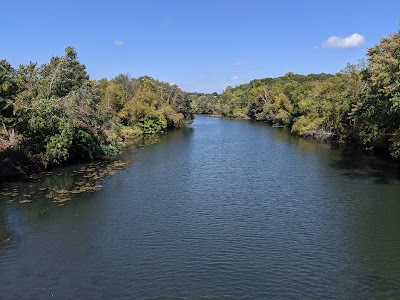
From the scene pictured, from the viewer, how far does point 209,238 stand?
20.5 metres

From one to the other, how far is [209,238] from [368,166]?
26.2 meters

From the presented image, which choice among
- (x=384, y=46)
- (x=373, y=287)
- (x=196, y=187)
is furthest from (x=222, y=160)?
(x=373, y=287)

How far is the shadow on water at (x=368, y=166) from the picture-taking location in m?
34.5

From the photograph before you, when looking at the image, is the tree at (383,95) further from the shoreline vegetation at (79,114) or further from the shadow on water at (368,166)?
the shadow on water at (368,166)

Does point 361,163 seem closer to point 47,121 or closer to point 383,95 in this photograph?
point 383,95

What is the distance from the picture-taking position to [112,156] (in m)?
47.4

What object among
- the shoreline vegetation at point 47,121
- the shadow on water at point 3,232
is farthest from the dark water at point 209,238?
the shoreline vegetation at point 47,121

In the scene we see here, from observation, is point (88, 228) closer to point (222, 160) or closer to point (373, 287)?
point (373, 287)

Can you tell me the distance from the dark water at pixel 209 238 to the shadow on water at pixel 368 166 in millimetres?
423

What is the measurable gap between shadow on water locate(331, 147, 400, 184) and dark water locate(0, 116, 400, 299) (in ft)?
1.39

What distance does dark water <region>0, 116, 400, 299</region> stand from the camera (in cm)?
1549

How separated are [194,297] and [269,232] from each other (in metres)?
7.85

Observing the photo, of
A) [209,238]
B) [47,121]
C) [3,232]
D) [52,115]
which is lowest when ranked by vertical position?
[209,238]

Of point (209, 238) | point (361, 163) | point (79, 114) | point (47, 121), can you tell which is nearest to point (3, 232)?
point (209, 238)
